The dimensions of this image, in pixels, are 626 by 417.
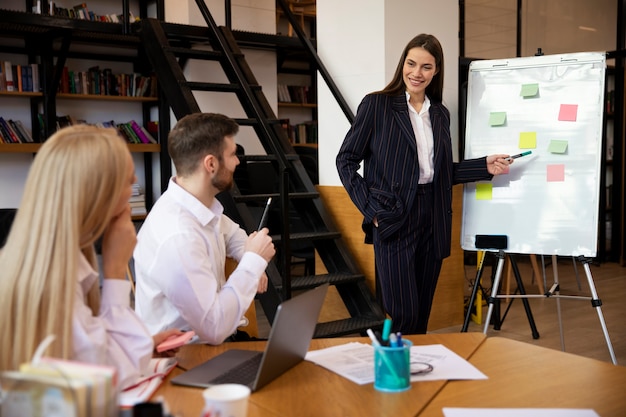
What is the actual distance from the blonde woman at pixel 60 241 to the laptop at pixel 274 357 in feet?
0.87

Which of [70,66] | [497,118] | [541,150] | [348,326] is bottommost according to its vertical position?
[348,326]

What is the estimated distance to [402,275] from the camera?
2986mm

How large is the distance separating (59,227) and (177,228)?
0.72m

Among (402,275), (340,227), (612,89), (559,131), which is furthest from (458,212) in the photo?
(612,89)

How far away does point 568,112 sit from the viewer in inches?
141

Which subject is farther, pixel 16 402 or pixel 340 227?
pixel 340 227

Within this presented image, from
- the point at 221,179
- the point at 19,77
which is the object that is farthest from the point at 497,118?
the point at 19,77

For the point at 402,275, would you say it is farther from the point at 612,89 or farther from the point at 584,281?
the point at 612,89

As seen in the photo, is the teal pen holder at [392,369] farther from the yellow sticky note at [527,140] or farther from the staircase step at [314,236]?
the staircase step at [314,236]

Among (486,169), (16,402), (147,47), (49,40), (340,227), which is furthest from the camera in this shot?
(49,40)

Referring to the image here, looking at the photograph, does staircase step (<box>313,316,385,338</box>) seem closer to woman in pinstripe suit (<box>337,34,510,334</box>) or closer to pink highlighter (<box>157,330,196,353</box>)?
woman in pinstripe suit (<box>337,34,510,334</box>)

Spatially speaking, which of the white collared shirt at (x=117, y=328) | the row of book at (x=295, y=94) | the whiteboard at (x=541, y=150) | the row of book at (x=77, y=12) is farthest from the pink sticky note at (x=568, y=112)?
the row of book at (x=295, y=94)

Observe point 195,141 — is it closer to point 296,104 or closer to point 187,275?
point 187,275

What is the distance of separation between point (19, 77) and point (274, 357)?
5521 millimetres
